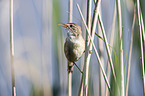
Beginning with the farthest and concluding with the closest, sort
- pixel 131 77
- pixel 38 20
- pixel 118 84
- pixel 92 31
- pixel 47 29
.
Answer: pixel 38 20, pixel 47 29, pixel 131 77, pixel 92 31, pixel 118 84

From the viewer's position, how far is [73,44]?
1728 millimetres

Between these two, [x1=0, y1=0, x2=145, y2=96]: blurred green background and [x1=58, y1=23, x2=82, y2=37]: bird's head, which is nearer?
[x1=0, y1=0, x2=145, y2=96]: blurred green background

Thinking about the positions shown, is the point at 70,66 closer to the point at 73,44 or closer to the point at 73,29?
the point at 73,44

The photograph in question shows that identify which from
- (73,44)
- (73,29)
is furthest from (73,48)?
(73,29)

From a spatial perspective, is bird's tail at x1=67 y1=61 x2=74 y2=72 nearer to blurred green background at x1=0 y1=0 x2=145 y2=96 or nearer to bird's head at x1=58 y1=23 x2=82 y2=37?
blurred green background at x1=0 y1=0 x2=145 y2=96

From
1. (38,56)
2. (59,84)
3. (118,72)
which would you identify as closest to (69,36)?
(38,56)

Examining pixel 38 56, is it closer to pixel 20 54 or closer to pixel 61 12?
pixel 20 54

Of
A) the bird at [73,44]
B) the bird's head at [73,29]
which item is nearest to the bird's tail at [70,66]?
the bird at [73,44]

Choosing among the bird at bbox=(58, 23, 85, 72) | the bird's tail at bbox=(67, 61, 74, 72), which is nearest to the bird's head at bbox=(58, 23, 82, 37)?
the bird at bbox=(58, 23, 85, 72)

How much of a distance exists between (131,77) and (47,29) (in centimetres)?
81

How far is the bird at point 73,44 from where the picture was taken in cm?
169

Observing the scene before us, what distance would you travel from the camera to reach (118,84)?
2.86 ft

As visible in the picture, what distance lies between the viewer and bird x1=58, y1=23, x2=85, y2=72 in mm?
1693

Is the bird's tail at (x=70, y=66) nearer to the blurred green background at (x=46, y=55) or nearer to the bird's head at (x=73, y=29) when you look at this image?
the blurred green background at (x=46, y=55)
